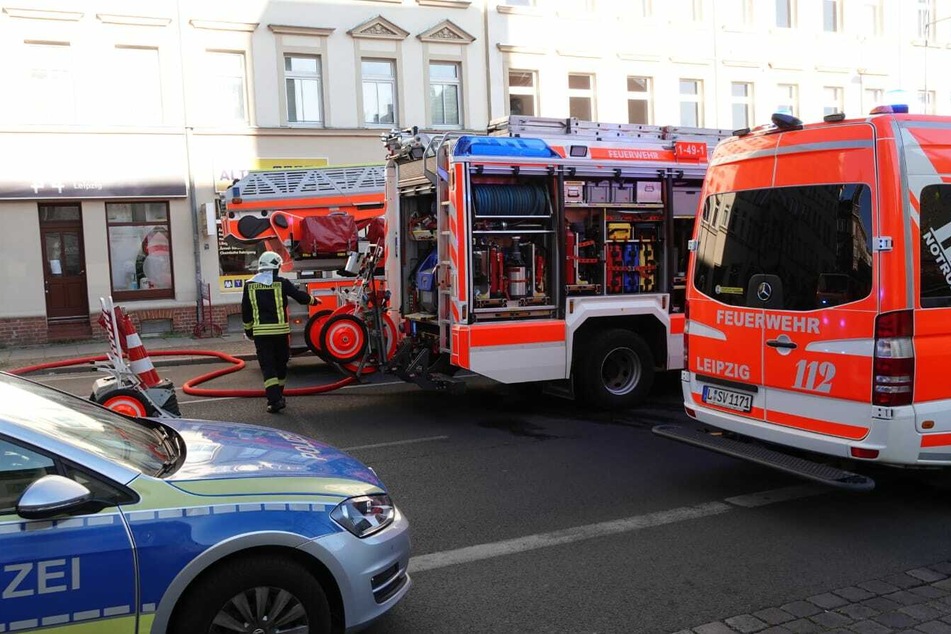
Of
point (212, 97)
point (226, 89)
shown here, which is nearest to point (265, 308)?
point (212, 97)

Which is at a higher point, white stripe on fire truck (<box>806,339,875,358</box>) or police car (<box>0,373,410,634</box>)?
white stripe on fire truck (<box>806,339,875,358</box>)

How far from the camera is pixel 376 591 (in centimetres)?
351

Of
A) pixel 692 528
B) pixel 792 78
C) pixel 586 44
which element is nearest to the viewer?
pixel 692 528

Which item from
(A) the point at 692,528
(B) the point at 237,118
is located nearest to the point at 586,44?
(B) the point at 237,118

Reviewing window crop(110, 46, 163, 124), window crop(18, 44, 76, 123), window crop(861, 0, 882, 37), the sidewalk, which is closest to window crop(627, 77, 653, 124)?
window crop(861, 0, 882, 37)

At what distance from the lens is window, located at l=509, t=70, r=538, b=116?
22.0 meters

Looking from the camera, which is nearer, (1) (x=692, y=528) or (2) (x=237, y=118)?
(1) (x=692, y=528)

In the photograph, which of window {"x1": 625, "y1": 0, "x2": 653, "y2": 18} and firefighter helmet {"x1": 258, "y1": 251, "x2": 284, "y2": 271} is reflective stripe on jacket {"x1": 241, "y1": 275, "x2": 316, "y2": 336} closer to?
firefighter helmet {"x1": 258, "y1": 251, "x2": 284, "y2": 271}

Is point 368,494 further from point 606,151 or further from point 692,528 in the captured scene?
point 606,151

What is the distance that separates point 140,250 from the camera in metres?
18.5

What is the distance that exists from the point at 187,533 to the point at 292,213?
1057 cm

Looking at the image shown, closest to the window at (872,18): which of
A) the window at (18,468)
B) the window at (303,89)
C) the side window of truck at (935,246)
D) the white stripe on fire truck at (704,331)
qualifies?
the window at (303,89)

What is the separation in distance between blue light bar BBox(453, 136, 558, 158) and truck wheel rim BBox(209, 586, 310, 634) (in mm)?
5281

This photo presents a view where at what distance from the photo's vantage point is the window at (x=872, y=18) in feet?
87.5
